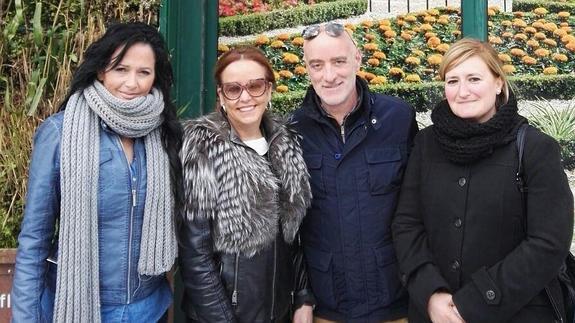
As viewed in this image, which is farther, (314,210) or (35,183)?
(314,210)

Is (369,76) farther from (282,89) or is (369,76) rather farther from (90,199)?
(90,199)

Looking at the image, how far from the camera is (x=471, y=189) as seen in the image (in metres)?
2.20

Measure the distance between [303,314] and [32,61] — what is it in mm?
2130

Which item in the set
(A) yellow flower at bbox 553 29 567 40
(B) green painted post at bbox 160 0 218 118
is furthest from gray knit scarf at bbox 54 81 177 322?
(A) yellow flower at bbox 553 29 567 40

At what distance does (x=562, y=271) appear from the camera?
2262 millimetres

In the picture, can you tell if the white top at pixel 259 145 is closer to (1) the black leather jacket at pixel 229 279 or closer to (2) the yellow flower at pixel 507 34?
(1) the black leather jacket at pixel 229 279

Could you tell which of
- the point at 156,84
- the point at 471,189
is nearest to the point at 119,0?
the point at 156,84

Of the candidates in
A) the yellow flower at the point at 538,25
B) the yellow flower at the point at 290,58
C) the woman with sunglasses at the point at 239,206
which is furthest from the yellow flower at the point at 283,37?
the woman with sunglasses at the point at 239,206

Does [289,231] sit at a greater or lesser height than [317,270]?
greater

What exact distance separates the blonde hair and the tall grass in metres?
1.99

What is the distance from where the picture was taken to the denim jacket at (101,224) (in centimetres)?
208

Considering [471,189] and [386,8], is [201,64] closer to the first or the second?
[386,8]

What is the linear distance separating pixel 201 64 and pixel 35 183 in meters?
1.92

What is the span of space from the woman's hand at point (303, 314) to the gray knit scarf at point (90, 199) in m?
0.60
